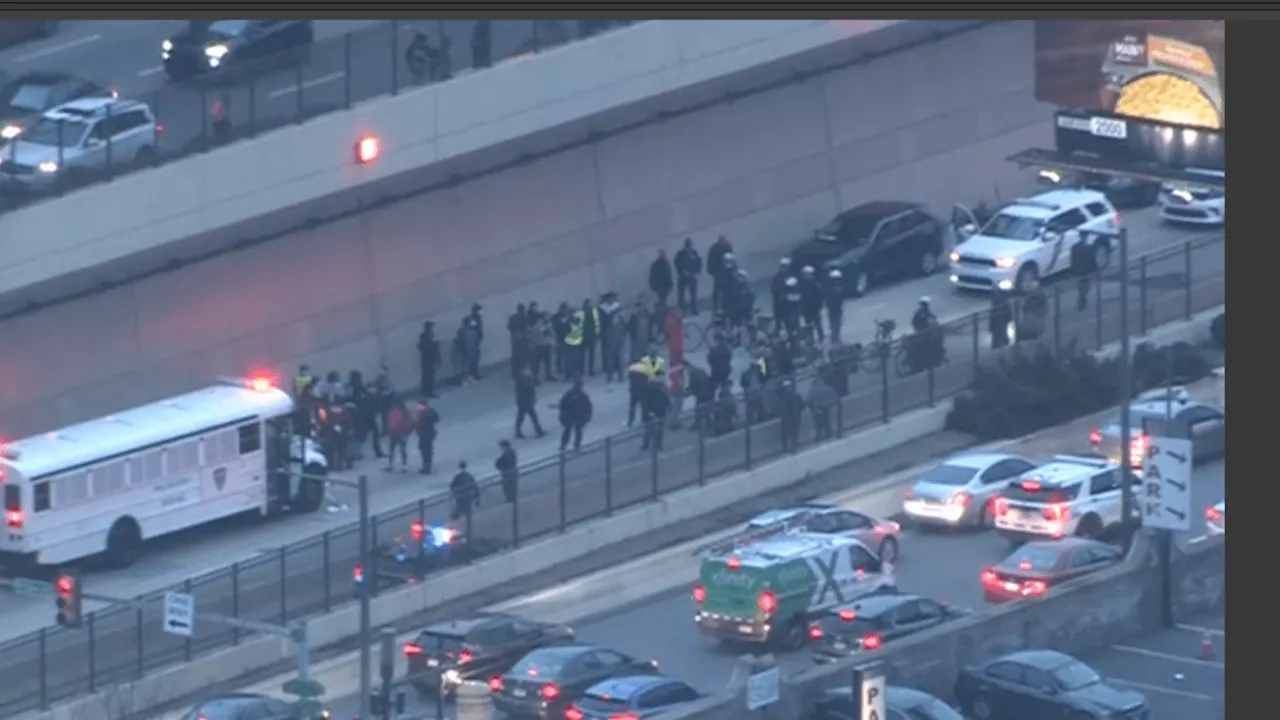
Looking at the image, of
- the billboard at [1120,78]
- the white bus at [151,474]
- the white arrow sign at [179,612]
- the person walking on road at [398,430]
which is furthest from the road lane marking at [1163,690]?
the white arrow sign at [179,612]

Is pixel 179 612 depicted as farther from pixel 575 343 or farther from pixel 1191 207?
pixel 1191 207

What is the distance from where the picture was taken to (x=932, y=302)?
3438cm

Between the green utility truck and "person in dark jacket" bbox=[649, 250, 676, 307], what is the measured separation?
28.8 feet

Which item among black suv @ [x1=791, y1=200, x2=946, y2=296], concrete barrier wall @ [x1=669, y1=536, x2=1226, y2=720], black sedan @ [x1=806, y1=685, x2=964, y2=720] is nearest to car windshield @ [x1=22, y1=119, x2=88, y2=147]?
black suv @ [x1=791, y1=200, x2=946, y2=296]

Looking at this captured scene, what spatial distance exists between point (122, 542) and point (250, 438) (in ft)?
5.38

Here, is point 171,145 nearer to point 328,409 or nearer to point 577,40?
point 328,409

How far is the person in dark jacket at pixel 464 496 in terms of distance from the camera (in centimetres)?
2545

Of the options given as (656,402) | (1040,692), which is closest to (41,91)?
(656,402)

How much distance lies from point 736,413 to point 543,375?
3.70 metres

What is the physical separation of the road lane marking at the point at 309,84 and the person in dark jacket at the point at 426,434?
143 inches

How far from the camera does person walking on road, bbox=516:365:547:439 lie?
28844 mm

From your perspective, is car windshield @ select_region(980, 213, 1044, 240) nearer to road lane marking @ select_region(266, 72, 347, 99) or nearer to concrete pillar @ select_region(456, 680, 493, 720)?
road lane marking @ select_region(266, 72, 347, 99)

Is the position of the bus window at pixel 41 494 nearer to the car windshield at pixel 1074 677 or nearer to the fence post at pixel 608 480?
the fence post at pixel 608 480

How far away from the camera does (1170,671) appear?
945 inches
